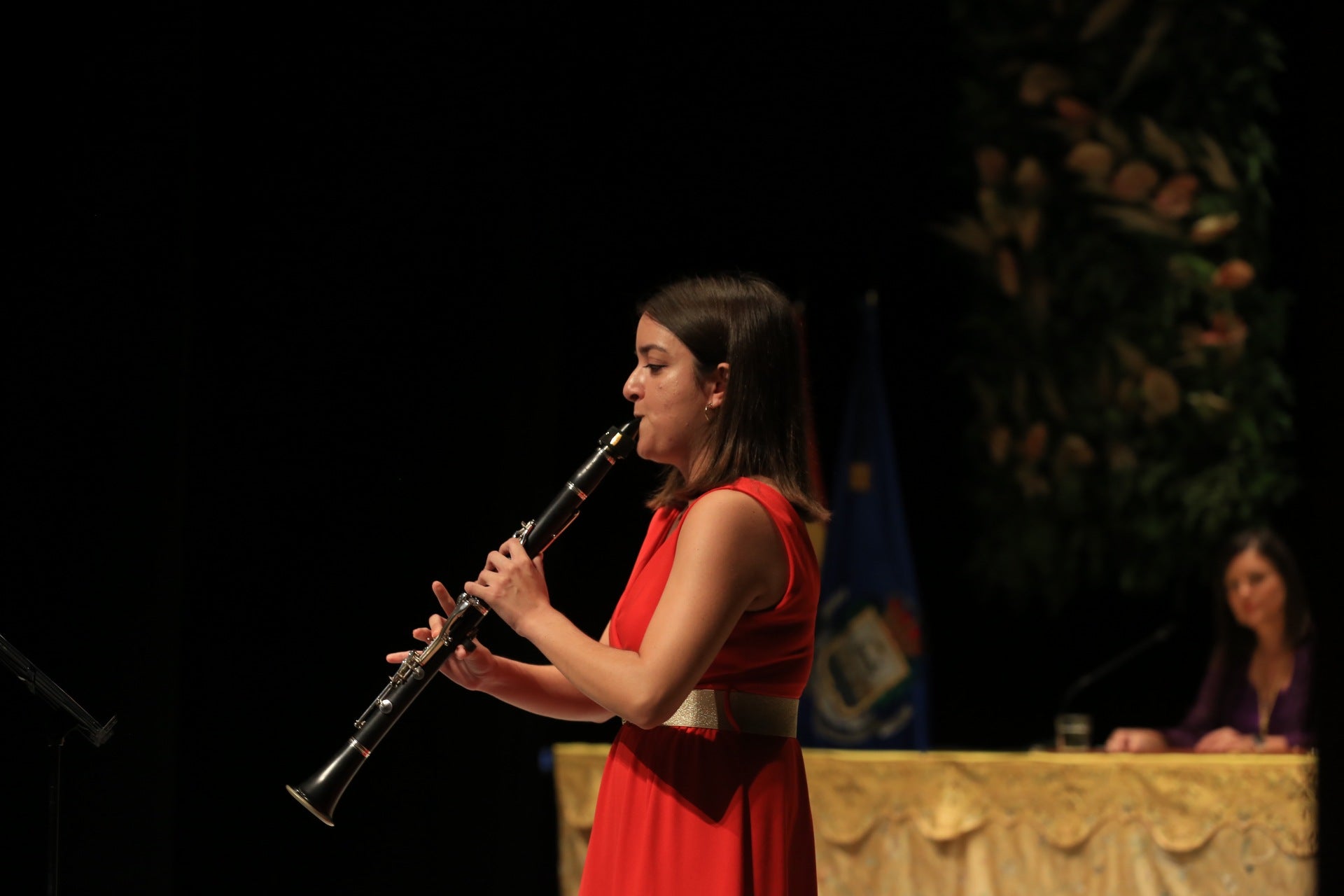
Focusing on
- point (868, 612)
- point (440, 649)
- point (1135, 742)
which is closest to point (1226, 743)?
point (1135, 742)

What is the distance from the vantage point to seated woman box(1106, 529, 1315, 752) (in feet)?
13.3

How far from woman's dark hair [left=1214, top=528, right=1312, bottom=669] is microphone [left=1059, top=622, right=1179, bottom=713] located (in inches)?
7.2

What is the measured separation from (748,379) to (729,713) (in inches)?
17.7

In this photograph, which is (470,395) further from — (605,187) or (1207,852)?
(1207,852)

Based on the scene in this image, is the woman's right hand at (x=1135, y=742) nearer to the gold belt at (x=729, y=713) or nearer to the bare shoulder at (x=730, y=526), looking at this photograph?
the gold belt at (x=729, y=713)

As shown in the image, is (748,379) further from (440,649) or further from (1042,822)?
(1042,822)

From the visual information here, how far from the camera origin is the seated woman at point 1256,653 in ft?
13.3

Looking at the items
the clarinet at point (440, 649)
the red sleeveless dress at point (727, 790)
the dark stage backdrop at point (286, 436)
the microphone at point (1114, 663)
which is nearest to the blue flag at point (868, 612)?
the microphone at point (1114, 663)

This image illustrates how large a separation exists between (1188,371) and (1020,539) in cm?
77

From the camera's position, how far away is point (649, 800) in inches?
72.9

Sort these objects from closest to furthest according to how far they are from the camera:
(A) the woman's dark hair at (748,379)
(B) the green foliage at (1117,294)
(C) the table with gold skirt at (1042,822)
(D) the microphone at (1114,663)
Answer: (A) the woman's dark hair at (748,379)
(C) the table with gold skirt at (1042,822)
(D) the microphone at (1114,663)
(B) the green foliage at (1117,294)

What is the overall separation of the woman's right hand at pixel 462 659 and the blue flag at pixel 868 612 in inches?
89.3

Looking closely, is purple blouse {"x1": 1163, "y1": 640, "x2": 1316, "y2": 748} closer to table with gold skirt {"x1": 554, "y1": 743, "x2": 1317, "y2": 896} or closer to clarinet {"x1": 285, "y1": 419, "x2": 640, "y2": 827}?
table with gold skirt {"x1": 554, "y1": 743, "x2": 1317, "y2": 896}

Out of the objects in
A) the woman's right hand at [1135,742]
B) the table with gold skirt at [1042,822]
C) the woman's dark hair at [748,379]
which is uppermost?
the woman's dark hair at [748,379]
